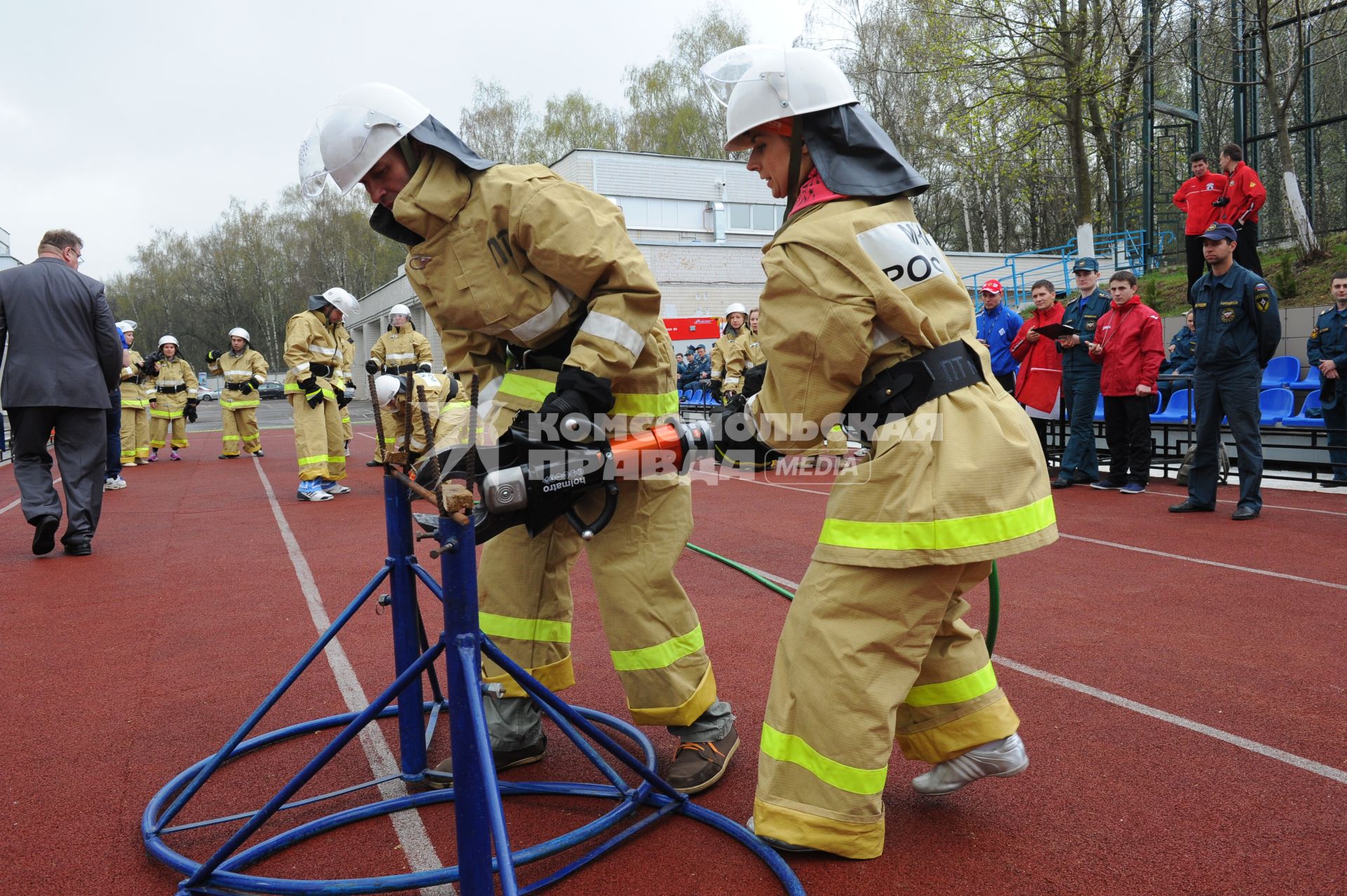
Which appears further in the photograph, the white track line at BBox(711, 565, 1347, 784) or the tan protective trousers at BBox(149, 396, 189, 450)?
the tan protective trousers at BBox(149, 396, 189, 450)

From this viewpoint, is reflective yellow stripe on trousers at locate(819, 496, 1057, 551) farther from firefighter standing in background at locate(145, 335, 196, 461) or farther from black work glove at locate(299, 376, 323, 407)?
firefighter standing in background at locate(145, 335, 196, 461)

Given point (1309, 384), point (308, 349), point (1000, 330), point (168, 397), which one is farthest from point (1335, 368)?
point (168, 397)

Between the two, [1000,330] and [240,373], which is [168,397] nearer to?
[240,373]

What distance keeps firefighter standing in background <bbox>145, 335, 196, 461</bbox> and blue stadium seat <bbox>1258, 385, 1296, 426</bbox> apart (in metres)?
16.3

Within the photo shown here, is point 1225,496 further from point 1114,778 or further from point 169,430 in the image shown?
point 169,430

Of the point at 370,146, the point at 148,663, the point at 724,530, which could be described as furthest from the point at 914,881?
the point at 724,530

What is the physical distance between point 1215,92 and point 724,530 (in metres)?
33.1

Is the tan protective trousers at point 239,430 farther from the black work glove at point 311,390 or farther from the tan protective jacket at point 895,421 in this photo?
the tan protective jacket at point 895,421

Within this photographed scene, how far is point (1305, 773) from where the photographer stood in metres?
3.04

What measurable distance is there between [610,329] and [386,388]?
2.20 feet

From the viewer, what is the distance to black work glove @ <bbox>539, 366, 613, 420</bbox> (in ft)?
8.36

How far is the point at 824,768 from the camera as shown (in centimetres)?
240

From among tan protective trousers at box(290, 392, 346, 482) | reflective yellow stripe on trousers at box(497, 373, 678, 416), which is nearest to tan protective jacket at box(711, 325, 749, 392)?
tan protective trousers at box(290, 392, 346, 482)

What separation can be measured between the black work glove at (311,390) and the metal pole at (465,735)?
8.50m
